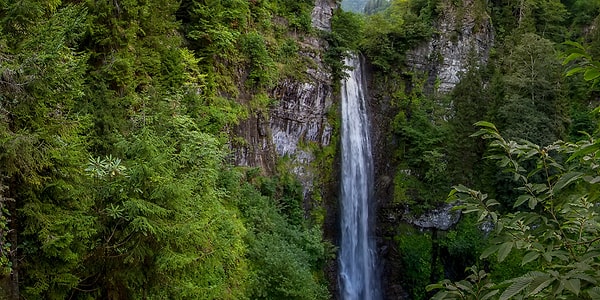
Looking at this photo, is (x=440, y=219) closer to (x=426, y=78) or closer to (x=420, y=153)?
(x=420, y=153)

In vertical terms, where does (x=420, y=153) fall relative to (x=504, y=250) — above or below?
below

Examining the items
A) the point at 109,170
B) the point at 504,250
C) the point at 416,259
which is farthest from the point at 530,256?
the point at 416,259

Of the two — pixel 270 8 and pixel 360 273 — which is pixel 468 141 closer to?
pixel 360 273

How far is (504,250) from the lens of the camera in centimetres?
191

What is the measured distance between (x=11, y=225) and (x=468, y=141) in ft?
64.4

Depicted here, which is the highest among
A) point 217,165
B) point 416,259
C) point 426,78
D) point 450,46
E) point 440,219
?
point 450,46

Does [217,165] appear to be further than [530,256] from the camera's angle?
Yes

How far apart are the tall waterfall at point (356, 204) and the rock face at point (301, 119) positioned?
1792 millimetres

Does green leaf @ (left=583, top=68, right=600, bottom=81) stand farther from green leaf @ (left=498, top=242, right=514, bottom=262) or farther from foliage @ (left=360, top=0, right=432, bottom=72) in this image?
foliage @ (left=360, top=0, right=432, bottom=72)

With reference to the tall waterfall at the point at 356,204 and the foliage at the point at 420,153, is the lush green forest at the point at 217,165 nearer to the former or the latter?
the foliage at the point at 420,153

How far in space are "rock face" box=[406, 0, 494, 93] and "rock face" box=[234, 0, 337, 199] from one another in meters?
7.77

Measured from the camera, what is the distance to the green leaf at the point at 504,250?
74.0 inches

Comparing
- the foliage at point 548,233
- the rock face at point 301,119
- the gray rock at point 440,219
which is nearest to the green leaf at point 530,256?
the foliage at point 548,233

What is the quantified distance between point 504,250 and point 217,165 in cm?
708
